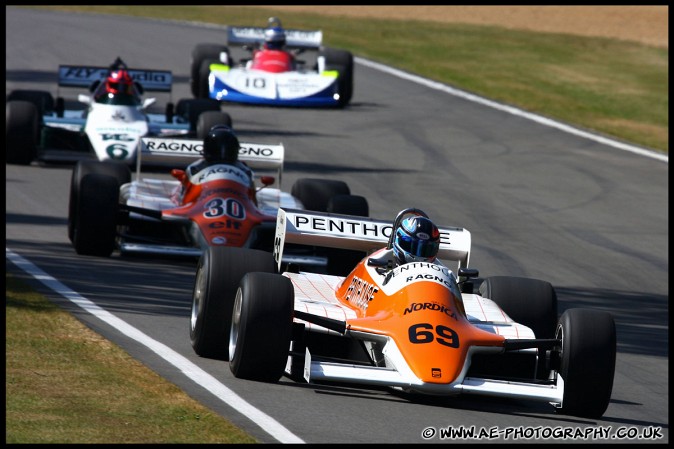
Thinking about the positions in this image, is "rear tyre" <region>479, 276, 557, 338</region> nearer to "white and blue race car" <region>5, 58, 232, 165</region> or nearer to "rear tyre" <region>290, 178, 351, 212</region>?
"rear tyre" <region>290, 178, 351, 212</region>

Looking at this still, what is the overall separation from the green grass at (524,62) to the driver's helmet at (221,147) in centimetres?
1386

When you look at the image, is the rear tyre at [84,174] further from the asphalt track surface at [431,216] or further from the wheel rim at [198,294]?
the wheel rim at [198,294]

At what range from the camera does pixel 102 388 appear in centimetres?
924

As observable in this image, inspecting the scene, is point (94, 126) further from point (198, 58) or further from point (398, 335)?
point (398, 335)

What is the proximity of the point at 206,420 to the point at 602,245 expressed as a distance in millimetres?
10451

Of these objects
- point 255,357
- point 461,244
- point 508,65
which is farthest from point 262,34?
point 255,357

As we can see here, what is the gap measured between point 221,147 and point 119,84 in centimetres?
606

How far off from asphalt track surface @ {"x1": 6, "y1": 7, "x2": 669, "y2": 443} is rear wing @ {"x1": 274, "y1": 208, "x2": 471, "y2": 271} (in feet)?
3.76

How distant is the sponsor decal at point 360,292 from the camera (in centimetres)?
1026

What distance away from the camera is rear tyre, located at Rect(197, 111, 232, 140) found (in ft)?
67.5

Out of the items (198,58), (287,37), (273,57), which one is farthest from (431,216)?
(287,37)

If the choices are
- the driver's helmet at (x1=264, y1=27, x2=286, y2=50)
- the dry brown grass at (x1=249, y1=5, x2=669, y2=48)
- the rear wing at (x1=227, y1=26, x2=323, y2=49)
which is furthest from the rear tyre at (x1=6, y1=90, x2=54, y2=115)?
the dry brown grass at (x1=249, y1=5, x2=669, y2=48)

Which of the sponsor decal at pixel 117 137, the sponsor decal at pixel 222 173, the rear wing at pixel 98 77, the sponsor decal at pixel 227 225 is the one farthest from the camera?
the rear wing at pixel 98 77

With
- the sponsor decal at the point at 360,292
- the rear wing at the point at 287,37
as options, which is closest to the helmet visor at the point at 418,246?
the sponsor decal at the point at 360,292
